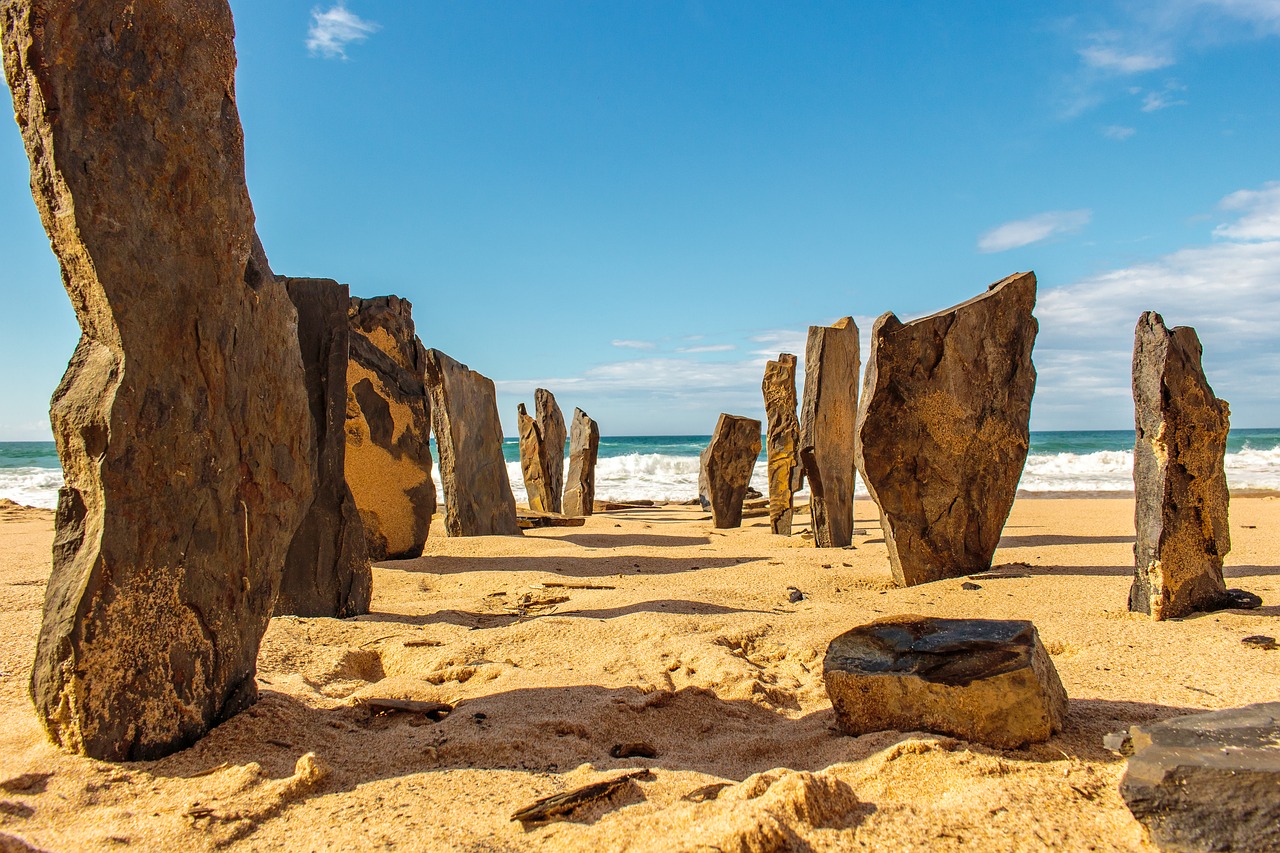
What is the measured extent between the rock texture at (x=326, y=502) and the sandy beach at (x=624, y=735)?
0.21m

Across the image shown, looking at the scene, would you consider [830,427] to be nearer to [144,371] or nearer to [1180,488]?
[1180,488]

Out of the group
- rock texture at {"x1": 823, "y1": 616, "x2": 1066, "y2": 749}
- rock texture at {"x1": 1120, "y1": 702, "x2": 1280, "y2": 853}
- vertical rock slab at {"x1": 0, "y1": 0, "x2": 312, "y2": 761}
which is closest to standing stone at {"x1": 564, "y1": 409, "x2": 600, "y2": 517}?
vertical rock slab at {"x1": 0, "y1": 0, "x2": 312, "y2": 761}

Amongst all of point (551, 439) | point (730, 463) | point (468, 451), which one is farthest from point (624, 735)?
point (551, 439)

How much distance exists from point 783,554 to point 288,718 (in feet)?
16.4

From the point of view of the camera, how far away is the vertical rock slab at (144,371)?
7.25 ft

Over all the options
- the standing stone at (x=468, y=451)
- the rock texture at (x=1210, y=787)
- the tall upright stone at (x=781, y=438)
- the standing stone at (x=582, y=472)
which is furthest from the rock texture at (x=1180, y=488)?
the standing stone at (x=582, y=472)

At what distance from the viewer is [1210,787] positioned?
1.84 meters

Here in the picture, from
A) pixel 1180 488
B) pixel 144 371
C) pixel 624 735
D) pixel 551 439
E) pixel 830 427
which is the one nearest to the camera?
pixel 144 371

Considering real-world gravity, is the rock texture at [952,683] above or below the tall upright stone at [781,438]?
below

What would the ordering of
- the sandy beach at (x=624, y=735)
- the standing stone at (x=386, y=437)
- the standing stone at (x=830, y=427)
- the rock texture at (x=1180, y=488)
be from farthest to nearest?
the standing stone at (x=830, y=427)
the standing stone at (x=386, y=437)
the rock texture at (x=1180, y=488)
the sandy beach at (x=624, y=735)

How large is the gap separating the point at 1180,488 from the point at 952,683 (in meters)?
2.33

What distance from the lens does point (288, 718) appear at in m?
2.65

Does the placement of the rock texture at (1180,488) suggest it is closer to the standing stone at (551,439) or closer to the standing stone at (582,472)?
the standing stone at (551,439)

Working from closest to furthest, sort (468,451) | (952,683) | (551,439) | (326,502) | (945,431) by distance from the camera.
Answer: (952,683)
(326,502)
(945,431)
(468,451)
(551,439)
